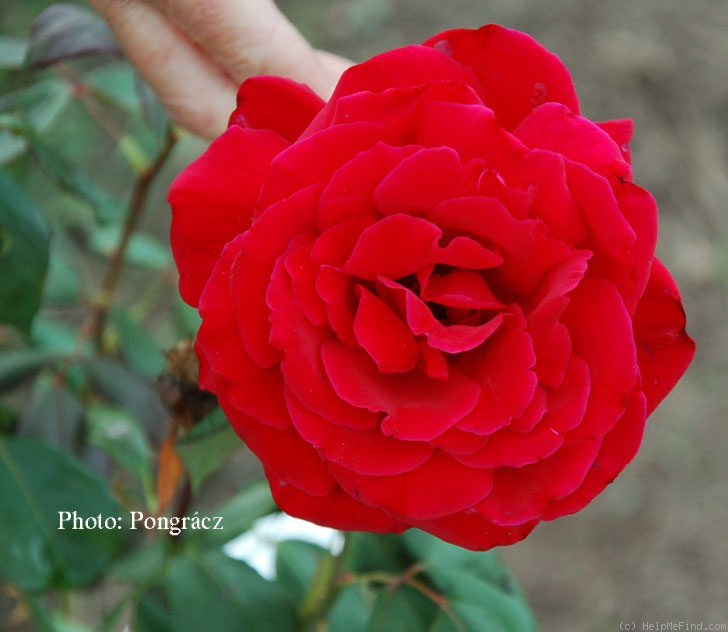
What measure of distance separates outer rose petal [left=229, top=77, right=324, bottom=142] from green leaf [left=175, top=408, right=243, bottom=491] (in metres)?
0.21

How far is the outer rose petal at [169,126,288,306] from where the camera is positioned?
462mm

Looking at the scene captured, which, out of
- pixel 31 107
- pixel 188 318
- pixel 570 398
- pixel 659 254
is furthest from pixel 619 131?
pixel 659 254

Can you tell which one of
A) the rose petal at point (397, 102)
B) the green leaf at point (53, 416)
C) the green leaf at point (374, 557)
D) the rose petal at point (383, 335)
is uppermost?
the rose petal at point (397, 102)

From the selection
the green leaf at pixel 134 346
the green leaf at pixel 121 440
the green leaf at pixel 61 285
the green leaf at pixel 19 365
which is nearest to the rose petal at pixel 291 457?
the green leaf at pixel 121 440

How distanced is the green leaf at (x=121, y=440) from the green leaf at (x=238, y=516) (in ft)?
0.26

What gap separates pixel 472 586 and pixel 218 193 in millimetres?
459

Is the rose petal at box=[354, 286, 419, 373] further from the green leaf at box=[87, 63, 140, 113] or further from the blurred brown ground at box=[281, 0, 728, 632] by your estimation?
the blurred brown ground at box=[281, 0, 728, 632]

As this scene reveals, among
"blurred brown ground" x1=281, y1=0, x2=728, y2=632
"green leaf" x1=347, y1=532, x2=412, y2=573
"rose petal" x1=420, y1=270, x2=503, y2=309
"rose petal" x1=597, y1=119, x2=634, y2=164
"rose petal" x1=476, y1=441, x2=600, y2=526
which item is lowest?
"blurred brown ground" x1=281, y1=0, x2=728, y2=632

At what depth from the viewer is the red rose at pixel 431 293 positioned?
0.43 m

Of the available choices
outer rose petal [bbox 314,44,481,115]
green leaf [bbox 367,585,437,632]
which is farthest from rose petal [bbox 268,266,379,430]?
green leaf [bbox 367,585,437,632]

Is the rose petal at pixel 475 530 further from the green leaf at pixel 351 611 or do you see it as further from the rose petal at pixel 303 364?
the green leaf at pixel 351 611

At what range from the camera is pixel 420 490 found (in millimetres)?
446

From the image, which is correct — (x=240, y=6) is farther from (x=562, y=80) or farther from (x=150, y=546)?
(x=150, y=546)

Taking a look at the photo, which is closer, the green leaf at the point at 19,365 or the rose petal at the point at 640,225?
the rose petal at the point at 640,225
